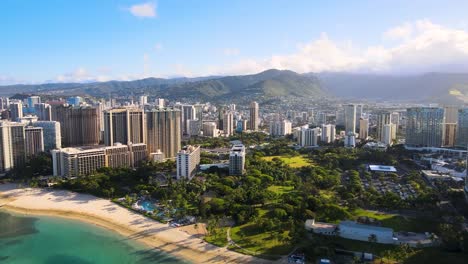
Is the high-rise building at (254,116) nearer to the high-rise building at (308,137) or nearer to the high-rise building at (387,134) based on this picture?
the high-rise building at (308,137)

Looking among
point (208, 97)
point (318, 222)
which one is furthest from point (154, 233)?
point (208, 97)

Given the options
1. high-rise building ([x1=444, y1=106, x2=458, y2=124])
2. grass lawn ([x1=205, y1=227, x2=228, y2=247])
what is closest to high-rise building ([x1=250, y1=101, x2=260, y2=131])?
high-rise building ([x1=444, y1=106, x2=458, y2=124])

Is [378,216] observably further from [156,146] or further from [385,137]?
[385,137]

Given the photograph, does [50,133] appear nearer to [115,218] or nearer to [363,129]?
[115,218]

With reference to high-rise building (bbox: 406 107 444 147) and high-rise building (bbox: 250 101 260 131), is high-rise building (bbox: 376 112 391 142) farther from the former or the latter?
high-rise building (bbox: 250 101 260 131)

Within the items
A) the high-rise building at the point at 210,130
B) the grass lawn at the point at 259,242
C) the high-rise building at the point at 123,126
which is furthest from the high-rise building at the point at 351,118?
the grass lawn at the point at 259,242
